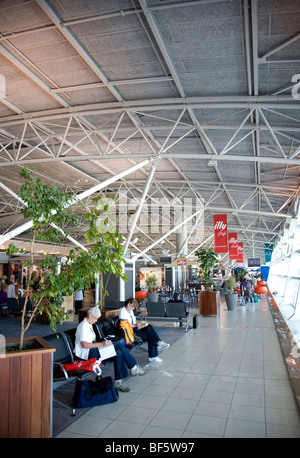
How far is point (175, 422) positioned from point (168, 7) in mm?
7185

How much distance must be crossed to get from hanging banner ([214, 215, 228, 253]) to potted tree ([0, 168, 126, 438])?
13.4 metres

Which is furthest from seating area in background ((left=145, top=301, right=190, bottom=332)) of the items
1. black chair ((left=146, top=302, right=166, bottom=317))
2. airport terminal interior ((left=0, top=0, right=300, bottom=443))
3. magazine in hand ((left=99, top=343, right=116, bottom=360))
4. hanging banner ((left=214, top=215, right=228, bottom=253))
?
hanging banner ((left=214, top=215, right=228, bottom=253))

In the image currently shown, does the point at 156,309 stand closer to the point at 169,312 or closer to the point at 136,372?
the point at 169,312

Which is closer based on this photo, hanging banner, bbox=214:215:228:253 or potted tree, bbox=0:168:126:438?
potted tree, bbox=0:168:126:438

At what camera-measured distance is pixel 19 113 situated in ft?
38.7

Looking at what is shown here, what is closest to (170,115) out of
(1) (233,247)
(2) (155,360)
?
(2) (155,360)

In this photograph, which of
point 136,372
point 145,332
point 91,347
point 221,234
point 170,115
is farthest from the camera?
point 221,234

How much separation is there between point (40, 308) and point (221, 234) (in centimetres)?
1522

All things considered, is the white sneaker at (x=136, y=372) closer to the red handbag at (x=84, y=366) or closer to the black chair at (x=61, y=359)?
the black chair at (x=61, y=359)

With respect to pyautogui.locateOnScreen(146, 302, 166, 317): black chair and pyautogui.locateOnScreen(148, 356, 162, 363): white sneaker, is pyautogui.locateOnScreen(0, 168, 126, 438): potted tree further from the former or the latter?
pyautogui.locateOnScreen(146, 302, 166, 317): black chair

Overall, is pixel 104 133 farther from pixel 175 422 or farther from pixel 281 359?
pixel 175 422

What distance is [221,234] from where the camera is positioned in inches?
726

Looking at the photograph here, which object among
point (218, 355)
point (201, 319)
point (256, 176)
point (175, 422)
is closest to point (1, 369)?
point (175, 422)

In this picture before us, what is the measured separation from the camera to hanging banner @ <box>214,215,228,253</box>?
17922 millimetres
